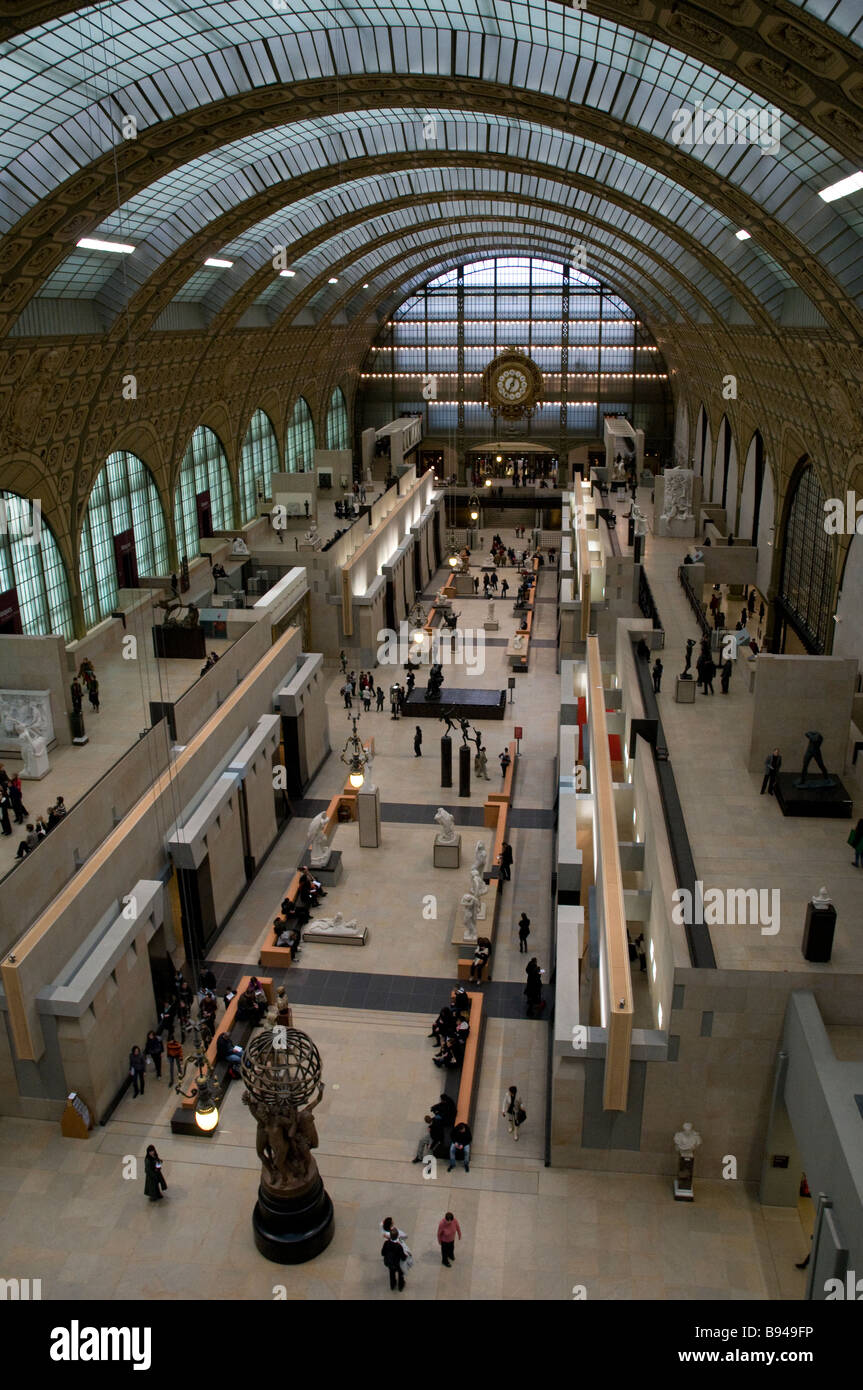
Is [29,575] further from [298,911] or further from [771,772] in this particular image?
[771,772]

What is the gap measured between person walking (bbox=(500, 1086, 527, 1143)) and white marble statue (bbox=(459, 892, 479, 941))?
4.80 meters

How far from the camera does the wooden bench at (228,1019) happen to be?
1708cm

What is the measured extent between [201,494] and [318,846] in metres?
20.8

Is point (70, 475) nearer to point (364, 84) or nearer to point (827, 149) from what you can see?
point (364, 84)

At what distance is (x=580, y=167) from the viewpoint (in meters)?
30.0

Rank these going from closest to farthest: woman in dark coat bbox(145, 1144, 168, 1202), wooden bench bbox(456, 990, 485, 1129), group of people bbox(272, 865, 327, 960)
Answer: woman in dark coat bbox(145, 1144, 168, 1202) → wooden bench bbox(456, 990, 485, 1129) → group of people bbox(272, 865, 327, 960)

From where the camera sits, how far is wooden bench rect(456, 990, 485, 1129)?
1697cm

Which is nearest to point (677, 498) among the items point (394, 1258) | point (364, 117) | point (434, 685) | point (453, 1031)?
point (434, 685)

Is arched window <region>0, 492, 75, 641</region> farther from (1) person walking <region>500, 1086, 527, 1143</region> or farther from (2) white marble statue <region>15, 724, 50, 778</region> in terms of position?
(1) person walking <region>500, 1086, 527, 1143</region>

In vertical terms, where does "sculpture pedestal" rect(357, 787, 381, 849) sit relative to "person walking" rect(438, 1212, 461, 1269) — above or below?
above

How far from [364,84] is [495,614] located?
27131 mm

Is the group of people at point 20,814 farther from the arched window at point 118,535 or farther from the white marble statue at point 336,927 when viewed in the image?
the arched window at point 118,535

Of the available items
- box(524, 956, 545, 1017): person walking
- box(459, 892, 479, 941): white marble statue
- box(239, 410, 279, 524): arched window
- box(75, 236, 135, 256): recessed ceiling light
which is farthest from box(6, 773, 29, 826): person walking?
box(239, 410, 279, 524): arched window

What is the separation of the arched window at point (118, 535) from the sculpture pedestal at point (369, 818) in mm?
10817
